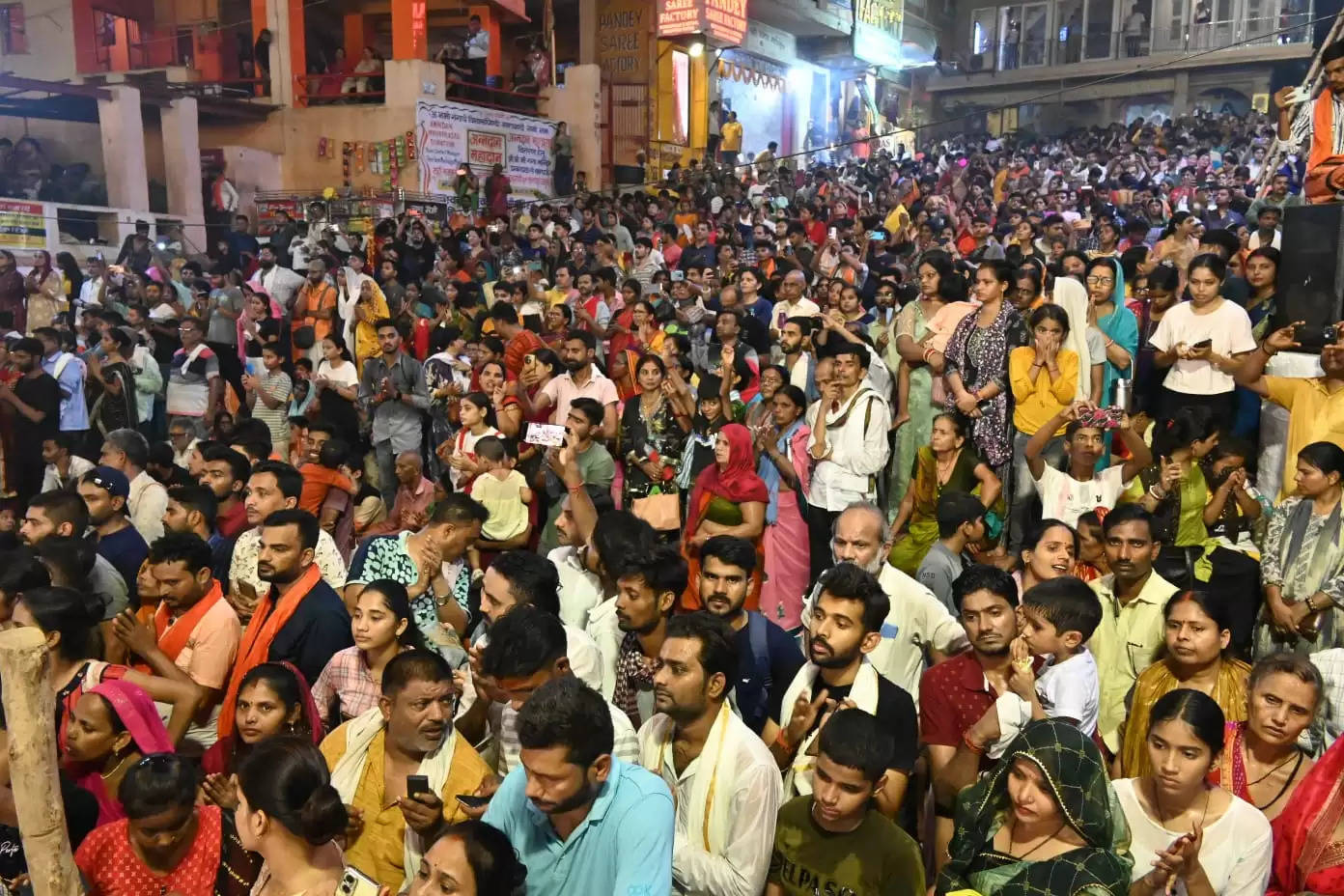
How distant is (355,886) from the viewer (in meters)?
2.61

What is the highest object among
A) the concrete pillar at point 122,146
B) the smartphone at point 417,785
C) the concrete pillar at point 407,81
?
the concrete pillar at point 407,81

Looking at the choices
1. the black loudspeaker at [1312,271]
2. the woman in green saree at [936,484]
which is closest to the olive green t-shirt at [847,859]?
the woman in green saree at [936,484]

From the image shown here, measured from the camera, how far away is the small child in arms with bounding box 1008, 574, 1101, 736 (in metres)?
3.68

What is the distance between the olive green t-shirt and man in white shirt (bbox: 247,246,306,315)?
31.6 feet

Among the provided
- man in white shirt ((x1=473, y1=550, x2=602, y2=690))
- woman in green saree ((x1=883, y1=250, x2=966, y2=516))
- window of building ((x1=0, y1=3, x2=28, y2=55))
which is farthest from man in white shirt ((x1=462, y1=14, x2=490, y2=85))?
man in white shirt ((x1=473, y1=550, x2=602, y2=690))

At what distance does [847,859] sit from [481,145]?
1805 cm

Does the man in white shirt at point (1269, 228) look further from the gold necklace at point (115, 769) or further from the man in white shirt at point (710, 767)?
the gold necklace at point (115, 769)

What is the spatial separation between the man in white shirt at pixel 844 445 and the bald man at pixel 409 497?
6.98 feet

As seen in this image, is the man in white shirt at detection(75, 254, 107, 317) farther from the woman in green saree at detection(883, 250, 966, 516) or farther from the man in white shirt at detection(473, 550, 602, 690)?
the man in white shirt at detection(473, 550, 602, 690)

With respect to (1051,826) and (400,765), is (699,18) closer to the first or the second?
(400,765)

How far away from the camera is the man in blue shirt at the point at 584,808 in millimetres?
2562

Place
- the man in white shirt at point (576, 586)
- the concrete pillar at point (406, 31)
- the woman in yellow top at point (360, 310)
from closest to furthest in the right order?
1. the man in white shirt at point (576, 586)
2. the woman in yellow top at point (360, 310)
3. the concrete pillar at point (406, 31)

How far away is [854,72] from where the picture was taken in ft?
113

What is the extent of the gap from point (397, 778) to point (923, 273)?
16.4ft
